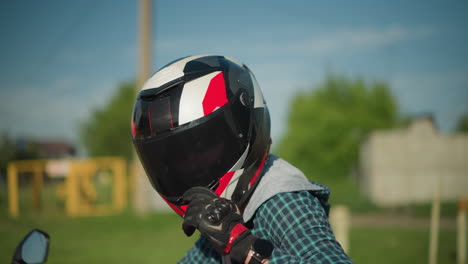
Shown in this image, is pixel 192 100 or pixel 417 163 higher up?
pixel 192 100

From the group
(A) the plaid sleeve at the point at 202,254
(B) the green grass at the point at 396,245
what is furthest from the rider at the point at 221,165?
(B) the green grass at the point at 396,245

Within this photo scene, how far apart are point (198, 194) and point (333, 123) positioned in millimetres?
37949

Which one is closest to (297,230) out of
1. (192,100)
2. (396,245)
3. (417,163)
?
(192,100)

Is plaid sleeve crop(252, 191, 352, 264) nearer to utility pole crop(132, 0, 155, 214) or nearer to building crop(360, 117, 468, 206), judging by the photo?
utility pole crop(132, 0, 155, 214)

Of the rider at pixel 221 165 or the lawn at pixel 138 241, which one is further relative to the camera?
the lawn at pixel 138 241

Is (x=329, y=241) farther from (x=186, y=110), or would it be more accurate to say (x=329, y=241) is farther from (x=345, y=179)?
(x=345, y=179)

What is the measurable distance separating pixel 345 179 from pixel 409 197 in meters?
17.0

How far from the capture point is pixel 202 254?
2.21 m

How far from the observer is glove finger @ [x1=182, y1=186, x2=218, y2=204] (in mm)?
1714

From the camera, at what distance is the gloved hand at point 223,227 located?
158 cm

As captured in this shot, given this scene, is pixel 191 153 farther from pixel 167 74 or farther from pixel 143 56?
pixel 143 56

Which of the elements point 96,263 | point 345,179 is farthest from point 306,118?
point 96,263

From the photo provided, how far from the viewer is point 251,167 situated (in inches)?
77.6

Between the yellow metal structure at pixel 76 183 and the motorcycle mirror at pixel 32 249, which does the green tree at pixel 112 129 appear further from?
the motorcycle mirror at pixel 32 249
